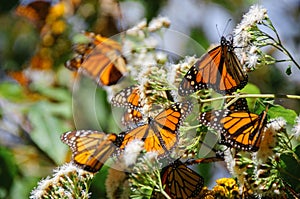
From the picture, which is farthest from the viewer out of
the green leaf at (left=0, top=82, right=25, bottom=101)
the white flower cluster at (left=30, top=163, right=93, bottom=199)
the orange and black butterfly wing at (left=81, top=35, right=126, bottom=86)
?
the green leaf at (left=0, top=82, right=25, bottom=101)

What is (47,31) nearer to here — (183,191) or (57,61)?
(57,61)

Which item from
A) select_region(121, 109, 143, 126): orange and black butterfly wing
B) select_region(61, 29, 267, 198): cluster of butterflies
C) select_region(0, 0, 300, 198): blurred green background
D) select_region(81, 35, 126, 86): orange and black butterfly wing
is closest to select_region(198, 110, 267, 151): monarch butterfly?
select_region(61, 29, 267, 198): cluster of butterflies

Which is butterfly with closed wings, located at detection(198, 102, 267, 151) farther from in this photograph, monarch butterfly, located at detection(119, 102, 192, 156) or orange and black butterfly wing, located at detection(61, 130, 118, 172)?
orange and black butterfly wing, located at detection(61, 130, 118, 172)

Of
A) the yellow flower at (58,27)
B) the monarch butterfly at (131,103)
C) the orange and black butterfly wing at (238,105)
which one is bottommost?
the monarch butterfly at (131,103)

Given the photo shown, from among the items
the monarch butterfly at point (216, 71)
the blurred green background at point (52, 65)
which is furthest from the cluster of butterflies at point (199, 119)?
the blurred green background at point (52, 65)

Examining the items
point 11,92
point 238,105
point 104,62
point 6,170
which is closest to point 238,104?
point 238,105

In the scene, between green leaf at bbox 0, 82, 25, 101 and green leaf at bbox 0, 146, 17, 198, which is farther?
green leaf at bbox 0, 82, 25, 101

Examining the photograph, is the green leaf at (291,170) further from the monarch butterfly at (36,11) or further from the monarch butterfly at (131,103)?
the monarch butterfly at (36,11)
